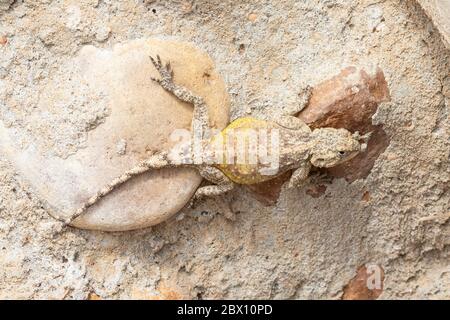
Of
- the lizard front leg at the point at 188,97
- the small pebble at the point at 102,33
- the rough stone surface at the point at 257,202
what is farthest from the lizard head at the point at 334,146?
the small pebble at the point at 102,33

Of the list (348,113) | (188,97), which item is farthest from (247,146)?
(348,113)

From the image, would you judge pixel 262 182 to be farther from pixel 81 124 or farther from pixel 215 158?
pixel 81 124

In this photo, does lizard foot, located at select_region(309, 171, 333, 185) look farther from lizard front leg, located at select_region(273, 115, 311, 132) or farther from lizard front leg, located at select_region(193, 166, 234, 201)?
lizard front leg, located at select_region(193, 166, 234, 201)

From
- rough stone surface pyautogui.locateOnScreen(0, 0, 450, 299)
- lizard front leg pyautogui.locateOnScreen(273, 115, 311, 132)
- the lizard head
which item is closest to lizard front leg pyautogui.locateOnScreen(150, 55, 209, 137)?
rough stone surface pyautogui.locateOnScreen(0, 0, 450, 299)

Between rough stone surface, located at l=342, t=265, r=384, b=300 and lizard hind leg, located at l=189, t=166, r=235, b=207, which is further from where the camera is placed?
rough stone surface, located at l=342, t=265, r=384, b=300

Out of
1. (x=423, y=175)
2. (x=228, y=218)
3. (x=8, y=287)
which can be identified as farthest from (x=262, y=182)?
(x=8, y=287)

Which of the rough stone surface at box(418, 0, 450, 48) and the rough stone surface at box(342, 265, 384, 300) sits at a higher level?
the rough stone surface at box(418, 0, 450, 48)

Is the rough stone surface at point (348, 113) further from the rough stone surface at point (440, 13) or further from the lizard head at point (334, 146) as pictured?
the rough stone surface at point (440, 13)

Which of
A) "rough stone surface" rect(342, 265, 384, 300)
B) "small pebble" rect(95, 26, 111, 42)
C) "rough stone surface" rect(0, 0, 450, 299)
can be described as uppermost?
"small pebble" rect(95, 26, 111, 42)
